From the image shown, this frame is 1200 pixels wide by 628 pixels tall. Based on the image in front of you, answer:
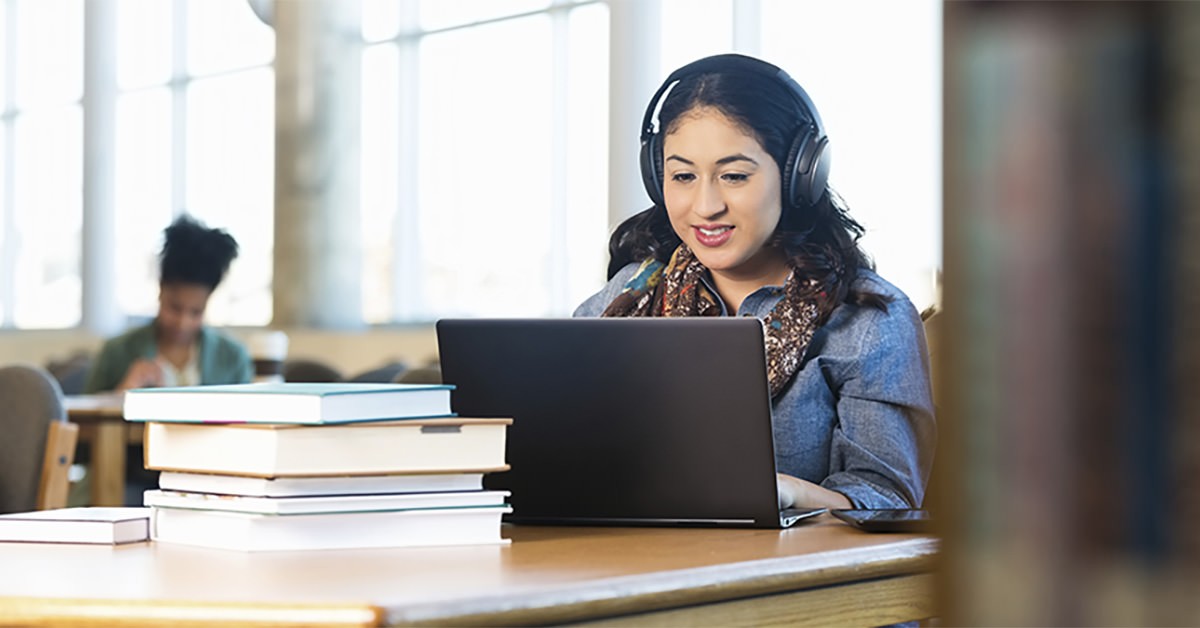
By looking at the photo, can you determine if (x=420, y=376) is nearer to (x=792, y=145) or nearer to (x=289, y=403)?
(x=792, y=145)

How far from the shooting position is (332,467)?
3.86 feet

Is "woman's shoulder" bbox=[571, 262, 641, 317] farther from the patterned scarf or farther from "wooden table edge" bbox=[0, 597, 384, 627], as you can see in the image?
"wooden table edge" bbox=[0, 597, 384, 627]

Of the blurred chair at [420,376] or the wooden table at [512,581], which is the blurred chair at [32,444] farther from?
the wooden table at [512,581]

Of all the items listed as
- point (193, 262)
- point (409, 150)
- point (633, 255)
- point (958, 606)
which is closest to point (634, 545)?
point (633, 255)

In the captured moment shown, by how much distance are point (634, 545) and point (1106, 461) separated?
1.04m

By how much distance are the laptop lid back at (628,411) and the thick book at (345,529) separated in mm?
170

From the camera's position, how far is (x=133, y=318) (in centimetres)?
1059

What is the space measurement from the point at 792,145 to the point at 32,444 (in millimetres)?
1810

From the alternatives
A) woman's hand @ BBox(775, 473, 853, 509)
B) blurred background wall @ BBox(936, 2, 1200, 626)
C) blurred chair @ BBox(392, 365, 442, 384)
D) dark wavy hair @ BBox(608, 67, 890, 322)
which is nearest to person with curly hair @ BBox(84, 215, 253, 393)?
blurred chair @ BBox(392, 365, 442, 384)

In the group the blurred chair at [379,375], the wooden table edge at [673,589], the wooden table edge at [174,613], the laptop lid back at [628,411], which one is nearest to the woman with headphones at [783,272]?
the laptop lid back at [628,411]

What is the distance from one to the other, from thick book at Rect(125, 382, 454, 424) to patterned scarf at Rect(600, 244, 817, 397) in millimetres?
587

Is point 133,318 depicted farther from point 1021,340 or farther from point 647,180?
point 1021,340

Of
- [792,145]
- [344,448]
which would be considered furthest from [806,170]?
[344,448]

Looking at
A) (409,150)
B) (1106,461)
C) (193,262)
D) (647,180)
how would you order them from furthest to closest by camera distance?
(409,150)
(193,262)
(647,180)
(1106,461)
